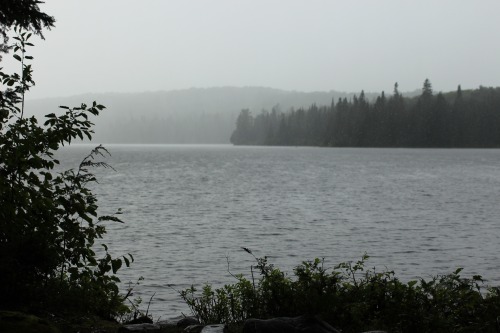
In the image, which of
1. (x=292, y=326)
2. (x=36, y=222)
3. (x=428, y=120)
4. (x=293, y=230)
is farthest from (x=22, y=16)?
(x=428, y=120)

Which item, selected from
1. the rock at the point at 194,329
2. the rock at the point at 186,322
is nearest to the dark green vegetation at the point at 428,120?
the rock at the point at 186,322

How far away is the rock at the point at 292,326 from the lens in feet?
21.7

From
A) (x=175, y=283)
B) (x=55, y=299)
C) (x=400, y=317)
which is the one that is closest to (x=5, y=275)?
(x=55, y=299)

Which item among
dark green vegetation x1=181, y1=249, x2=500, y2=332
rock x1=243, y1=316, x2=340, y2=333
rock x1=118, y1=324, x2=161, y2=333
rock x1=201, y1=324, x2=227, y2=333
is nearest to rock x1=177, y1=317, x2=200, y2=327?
dark green vegetation x1=181, y1=249, x2=500, y2=332

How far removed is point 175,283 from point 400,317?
10.3 meters

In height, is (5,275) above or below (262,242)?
above

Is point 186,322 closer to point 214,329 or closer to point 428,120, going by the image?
point 214,329

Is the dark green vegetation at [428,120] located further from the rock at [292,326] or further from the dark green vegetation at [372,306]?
the rock at [292,326]

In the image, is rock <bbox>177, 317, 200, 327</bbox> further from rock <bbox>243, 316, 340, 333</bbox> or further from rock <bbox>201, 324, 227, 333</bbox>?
rock <bbox>243, 316, 340, 333</bbox>

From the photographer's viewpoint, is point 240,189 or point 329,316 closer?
point 329,316

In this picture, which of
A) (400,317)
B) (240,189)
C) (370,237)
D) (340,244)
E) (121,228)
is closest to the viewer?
(400,317)

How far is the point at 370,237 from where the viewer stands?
2784 cm

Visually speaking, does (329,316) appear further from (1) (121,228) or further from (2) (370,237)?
(1) (121,228)

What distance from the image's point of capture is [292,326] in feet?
22.0
